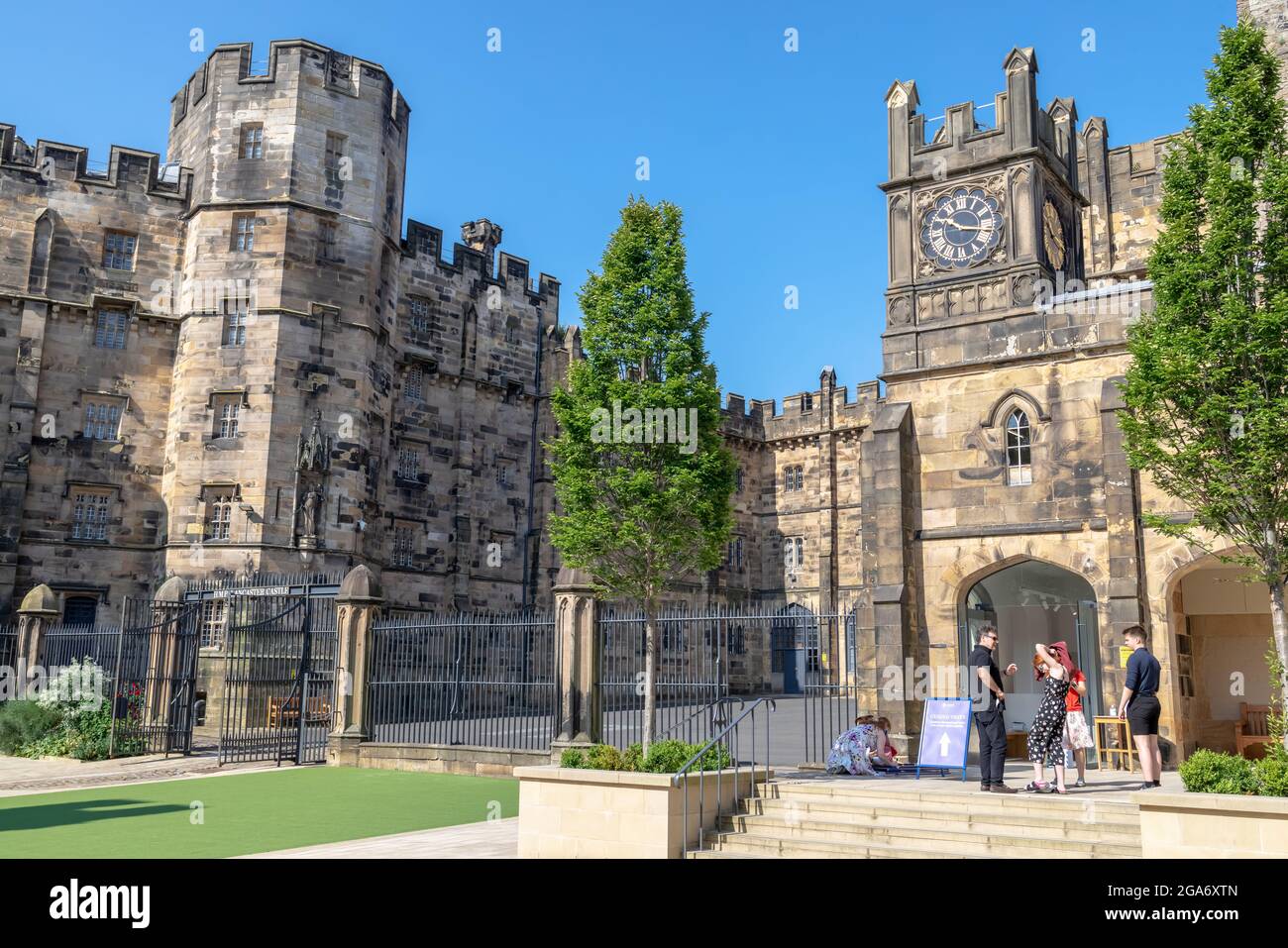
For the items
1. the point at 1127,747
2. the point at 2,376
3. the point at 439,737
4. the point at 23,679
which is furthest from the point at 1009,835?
the point at 2,376

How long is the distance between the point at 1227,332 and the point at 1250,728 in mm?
8402

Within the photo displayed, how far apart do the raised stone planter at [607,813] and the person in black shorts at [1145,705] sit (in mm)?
5096

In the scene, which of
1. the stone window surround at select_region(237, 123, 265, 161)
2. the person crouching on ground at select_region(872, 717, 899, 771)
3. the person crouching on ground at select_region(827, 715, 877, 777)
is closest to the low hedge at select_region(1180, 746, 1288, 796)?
the person crouching on ground at select_region(827, 715, 877, 777)

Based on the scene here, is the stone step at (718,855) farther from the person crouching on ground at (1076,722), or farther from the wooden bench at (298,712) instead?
the wooden bench at (298,712)

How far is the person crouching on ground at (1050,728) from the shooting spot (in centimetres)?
1152

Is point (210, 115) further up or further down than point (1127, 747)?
further up

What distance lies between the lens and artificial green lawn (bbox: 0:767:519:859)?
10.8m

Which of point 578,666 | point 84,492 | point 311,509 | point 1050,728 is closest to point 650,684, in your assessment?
point 578,666

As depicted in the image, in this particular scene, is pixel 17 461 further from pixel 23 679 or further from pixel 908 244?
pixel 908 244

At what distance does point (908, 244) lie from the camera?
19.8m

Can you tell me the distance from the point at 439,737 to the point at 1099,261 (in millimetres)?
21596

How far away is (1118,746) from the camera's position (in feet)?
50.7

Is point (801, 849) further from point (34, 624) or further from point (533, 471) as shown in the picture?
point (533, 471)

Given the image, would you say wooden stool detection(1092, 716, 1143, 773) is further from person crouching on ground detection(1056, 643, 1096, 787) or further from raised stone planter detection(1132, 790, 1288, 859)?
raised stone planter detection(1132, 790, 1288, 859)
